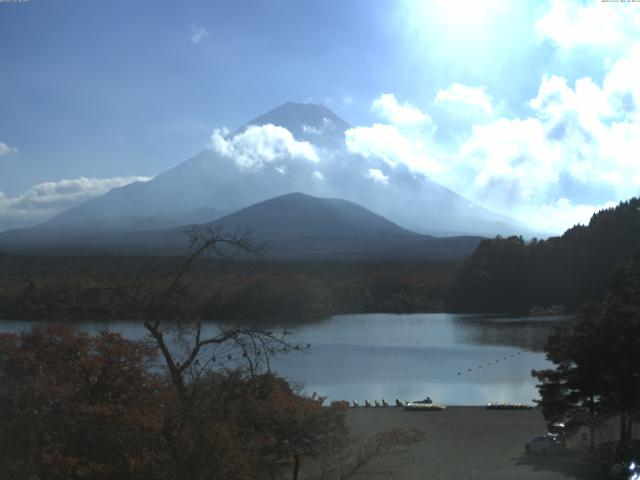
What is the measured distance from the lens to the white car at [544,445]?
9.60 metres

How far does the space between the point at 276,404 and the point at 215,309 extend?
85.4 ft

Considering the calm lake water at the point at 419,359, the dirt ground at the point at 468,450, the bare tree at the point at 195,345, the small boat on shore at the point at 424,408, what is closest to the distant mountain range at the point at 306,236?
the calm lake water at the point at 419,359

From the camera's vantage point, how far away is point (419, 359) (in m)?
22.3

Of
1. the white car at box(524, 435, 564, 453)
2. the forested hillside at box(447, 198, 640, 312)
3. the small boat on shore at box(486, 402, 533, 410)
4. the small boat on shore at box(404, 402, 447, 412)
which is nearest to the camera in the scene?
the white car at box(524, 435, 564, 453)

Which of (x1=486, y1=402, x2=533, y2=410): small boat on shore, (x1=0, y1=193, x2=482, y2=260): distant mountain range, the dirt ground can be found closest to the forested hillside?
(x1=486, y1=402, x2=533, y2=410): small boat on shore

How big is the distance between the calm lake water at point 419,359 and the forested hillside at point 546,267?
5.27 m

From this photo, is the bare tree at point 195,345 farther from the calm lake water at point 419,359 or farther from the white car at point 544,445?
the calm lake water at point 419,359

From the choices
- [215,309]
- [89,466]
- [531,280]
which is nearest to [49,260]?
[215,309]

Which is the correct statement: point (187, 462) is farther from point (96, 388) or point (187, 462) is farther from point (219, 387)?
point (96, 388)

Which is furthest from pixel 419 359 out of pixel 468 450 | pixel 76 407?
pixel 76 407

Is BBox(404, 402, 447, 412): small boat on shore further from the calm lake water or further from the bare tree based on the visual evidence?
the bare tree

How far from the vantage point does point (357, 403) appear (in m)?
15.1

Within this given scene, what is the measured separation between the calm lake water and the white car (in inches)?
146

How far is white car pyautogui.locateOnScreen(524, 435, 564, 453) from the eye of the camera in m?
9.60
